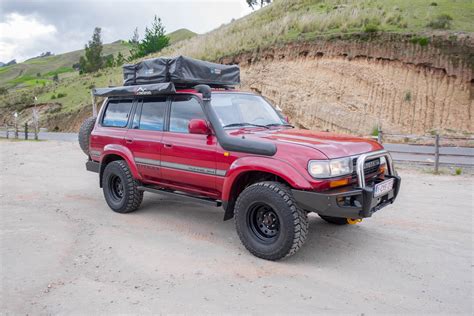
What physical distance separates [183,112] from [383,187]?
2840 mm

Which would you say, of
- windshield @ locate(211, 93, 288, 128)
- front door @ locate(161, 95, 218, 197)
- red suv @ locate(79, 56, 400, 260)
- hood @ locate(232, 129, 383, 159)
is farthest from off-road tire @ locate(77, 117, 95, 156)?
hood @ locate(232, 129, 383, 159)

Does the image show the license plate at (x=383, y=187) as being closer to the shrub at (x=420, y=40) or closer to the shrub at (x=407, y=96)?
the shrub at (x=407, y=96)

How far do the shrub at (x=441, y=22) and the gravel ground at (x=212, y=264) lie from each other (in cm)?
1762

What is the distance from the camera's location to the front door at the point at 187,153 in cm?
528

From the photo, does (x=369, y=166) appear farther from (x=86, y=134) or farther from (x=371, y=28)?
(x=371, y=28)

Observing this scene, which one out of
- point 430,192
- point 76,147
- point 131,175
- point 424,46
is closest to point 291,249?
point 131,175

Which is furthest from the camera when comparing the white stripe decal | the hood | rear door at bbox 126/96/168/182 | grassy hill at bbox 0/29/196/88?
grassy hill at bbox 0/29/196/88

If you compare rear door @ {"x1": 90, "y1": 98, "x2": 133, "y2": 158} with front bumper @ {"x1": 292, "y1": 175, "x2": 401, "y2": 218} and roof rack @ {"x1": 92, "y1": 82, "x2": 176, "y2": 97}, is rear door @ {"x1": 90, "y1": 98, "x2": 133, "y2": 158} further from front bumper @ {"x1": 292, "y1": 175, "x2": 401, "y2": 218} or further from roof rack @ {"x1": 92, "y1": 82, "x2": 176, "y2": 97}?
front bumper @ {"x1": 292, "y1": 175, "x2": 401, "y2": 218}

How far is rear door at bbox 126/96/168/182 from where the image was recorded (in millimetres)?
6012

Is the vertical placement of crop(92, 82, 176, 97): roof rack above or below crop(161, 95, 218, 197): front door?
above

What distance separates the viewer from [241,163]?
4812mm

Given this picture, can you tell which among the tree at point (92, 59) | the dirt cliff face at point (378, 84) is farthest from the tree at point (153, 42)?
the dirt cliff face at point (378, 84)

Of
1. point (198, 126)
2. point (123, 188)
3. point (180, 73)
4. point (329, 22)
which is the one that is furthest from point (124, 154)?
point (329, 22)

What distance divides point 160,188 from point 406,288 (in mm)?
3720
